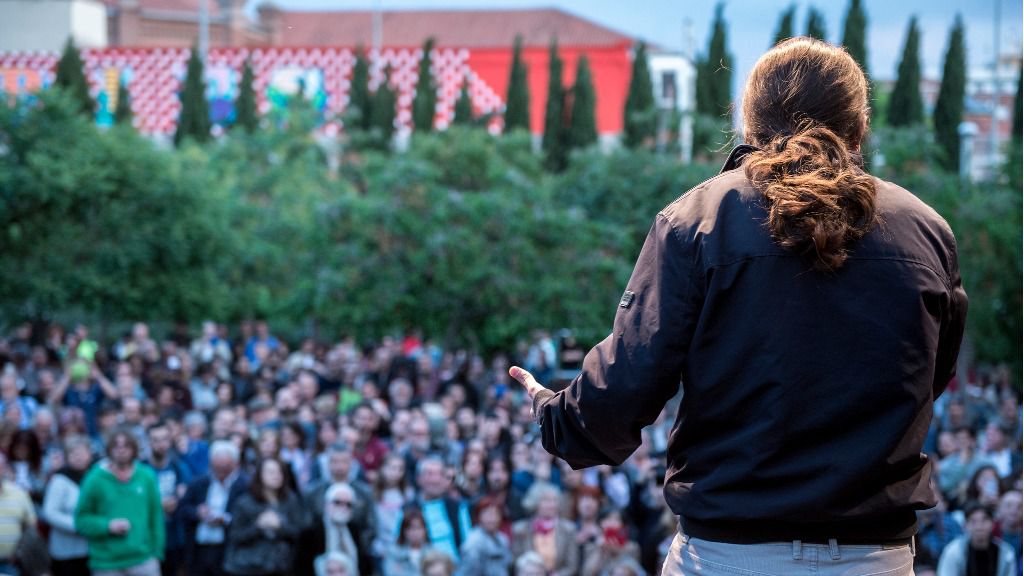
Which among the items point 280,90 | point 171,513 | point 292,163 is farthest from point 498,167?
point 280,90

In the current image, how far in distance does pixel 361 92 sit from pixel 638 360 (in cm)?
3384

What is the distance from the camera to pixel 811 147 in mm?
2217

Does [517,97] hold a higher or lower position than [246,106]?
higher

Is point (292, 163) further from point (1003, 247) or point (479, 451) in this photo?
point (479, 451)

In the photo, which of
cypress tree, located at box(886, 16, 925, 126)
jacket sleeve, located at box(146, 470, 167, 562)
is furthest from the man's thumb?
cypress tree, located at box(886, 16, 925, 126)

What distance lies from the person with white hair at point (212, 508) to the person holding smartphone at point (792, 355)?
6338 millimetres

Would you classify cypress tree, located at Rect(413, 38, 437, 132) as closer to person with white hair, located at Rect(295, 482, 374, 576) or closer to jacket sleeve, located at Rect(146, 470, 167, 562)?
jacket sleeve, located at Rect(146, 470, 167, 562)

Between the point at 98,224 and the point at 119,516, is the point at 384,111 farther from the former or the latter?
the point at 119,516

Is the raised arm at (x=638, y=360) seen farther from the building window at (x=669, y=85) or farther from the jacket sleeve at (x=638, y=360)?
the building window at (x=669, y=85)

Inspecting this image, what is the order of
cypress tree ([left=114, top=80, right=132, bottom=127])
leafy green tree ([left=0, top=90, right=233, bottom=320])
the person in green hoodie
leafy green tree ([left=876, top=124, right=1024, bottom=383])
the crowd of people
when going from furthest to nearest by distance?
cypress tree ([left=114, top=80, right=132, bottom=127]), leafy green tree ([left=0, top=90, right=233, bottom=320]), leafy green tree ([left=876, top=124, right=1024, bottom=383]), the person in green hoodie, the crowd of people

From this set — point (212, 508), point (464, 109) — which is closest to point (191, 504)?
point (212, 508)

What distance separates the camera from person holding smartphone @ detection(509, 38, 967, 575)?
2.12 meters

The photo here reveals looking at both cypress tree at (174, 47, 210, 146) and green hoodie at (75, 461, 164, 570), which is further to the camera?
cypress tree at (174, 47, 210, 146)

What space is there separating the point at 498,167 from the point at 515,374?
18279 millimetres
